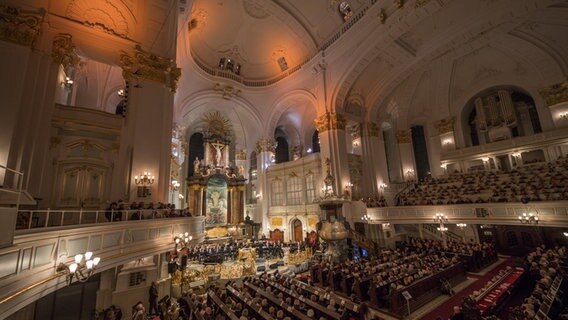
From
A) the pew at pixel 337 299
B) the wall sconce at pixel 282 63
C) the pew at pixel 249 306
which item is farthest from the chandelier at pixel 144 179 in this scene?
the wall sconce at pixel 282 63

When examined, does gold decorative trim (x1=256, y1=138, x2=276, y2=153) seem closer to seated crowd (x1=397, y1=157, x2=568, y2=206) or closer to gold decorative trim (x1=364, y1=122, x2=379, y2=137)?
gold decorative trim (x1=364, y1=122, x2=379, y2=137)

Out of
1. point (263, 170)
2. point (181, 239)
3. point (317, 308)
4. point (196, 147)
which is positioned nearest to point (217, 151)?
point (196, 147)

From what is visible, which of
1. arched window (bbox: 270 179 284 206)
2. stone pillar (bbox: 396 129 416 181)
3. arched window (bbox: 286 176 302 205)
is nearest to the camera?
stone pillar (bbox: 396 129 416 181)

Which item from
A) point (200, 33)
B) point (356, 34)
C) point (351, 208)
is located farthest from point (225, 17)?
point (351, 208)

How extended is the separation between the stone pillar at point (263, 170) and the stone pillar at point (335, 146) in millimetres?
6272

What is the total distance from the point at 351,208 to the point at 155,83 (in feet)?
47.7

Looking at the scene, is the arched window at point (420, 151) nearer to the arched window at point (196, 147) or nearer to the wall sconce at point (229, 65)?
the wall sconce at point (229, 65)

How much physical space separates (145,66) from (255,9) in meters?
11.1

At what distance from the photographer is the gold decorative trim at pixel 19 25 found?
8.09m

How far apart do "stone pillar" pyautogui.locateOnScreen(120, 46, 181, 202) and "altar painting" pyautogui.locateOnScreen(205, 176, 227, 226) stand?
1197cm

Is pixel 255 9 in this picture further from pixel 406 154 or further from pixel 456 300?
pixel 456 300

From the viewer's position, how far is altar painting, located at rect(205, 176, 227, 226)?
22.2m

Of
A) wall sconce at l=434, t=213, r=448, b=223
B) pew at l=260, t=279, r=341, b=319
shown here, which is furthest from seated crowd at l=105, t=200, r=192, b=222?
wall sconce at l=434, t=213, r=448, b=223

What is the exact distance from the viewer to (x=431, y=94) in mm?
20281
